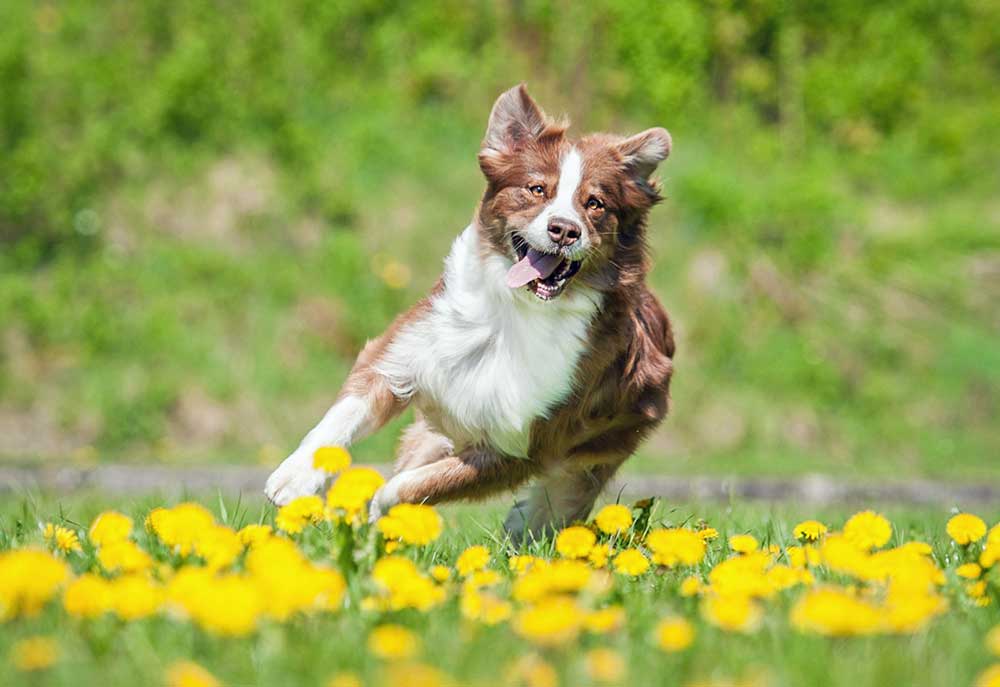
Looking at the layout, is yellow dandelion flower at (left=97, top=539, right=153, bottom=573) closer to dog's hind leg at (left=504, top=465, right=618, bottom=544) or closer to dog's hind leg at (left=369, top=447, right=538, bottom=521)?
dog's hind leg at (left=369, top=447, right=538, bottom=521)

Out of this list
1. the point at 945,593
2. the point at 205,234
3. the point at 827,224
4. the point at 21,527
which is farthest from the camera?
the point at 827,224

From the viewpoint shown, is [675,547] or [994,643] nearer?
[994,643]

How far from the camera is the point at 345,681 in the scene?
2.04 m

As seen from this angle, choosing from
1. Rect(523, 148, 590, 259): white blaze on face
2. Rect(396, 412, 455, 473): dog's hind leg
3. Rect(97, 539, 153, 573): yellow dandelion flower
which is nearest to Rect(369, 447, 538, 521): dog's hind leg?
Rect(396, 412, 455, 473): dog's hind leg

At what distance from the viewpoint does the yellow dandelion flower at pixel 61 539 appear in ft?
10.8

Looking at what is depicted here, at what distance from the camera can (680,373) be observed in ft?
39.3

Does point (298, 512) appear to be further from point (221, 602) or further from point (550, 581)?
point (221, 602)

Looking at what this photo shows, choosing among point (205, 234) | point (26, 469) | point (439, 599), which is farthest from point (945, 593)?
point (205, 234)

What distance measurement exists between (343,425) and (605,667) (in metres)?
2.52

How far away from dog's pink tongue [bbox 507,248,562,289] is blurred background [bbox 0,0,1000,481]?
19.6 ft

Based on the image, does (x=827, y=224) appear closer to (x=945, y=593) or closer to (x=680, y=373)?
(x=680, y=373)

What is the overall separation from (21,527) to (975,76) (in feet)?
43.6

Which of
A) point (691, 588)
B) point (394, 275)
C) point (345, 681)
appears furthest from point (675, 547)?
point (394, 275)

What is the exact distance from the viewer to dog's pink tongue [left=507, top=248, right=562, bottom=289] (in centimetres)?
450
